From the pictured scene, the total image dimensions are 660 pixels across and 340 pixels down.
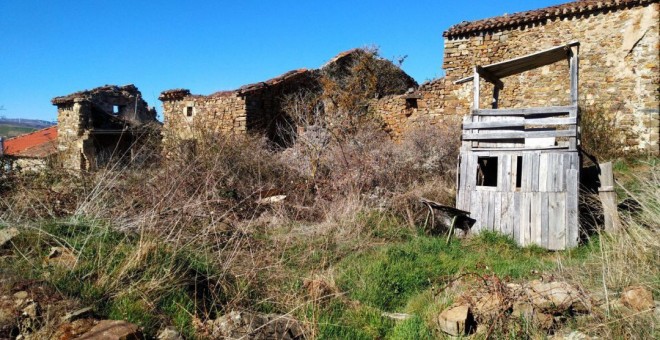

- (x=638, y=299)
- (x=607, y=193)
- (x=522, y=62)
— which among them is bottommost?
(x=638, y=299)

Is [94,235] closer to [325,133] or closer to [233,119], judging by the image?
[325,133]

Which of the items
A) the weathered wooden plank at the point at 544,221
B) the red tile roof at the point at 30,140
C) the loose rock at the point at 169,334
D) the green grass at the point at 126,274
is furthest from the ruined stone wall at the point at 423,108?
the red tile roof at the point at 30,140

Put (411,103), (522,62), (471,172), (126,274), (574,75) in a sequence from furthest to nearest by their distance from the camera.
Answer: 1. (411,103)
2. (522,62)
3. (471,172)
4. (574,75)
5. (126,274)

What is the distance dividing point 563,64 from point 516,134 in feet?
21.4

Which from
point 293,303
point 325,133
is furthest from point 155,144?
point 293,303

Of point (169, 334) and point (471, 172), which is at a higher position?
point (471, 172)

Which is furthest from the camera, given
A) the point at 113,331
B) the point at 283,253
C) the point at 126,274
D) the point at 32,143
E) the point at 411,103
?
the point at 32,143

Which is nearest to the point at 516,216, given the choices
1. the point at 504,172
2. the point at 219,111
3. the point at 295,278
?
the point at 504,172

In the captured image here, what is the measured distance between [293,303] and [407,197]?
15.3 feet

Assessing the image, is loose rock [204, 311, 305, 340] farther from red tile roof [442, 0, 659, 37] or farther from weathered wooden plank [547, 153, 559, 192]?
red tile roof [442, 0, 659, 37]

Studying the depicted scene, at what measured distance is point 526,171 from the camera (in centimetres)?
→ 803

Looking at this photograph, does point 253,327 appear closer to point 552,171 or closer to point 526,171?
point 526,171

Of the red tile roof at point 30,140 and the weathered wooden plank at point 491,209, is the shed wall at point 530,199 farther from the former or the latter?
the red tile roof at point 30,140

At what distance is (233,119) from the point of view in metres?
15.3
